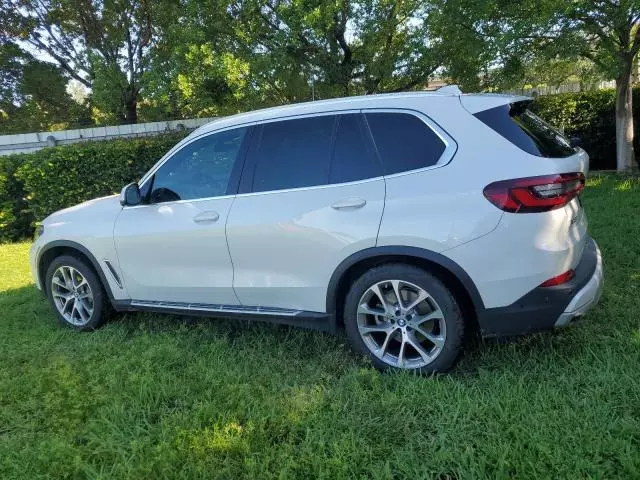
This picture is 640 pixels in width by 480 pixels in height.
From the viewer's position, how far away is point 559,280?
2.99 m

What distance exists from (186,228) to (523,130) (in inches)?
96.6

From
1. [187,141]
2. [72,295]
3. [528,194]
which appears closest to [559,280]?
[528,194]

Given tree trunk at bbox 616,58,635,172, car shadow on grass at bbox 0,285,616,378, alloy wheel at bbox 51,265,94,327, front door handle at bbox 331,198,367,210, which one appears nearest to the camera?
front door handle at bbox 331,198,367,210

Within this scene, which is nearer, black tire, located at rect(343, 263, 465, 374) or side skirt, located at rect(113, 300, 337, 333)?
black tire, located at rect(343, 263, 465, 374)

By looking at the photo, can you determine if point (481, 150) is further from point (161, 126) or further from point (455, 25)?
point (161, 126)

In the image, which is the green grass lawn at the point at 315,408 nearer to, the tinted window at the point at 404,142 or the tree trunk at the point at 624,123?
the tinted window at the point at 404,142

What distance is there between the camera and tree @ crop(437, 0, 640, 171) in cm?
743

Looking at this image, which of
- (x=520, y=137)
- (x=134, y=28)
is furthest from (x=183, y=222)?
(x=134, y=28)

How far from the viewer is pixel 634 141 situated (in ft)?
33.7

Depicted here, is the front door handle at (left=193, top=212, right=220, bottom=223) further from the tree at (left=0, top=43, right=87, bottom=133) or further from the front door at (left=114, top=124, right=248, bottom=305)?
the tree at (left=0, top=43, right=87, bottom=133)

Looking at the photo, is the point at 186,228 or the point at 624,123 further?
the point at 624,123

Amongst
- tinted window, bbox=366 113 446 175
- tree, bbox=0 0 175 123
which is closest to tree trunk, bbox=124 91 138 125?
tree, bbox=0 0 175 123

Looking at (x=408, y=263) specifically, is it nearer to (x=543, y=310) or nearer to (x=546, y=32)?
(x=543, y=310)

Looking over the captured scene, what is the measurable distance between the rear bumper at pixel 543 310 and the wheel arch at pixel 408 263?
11cm
